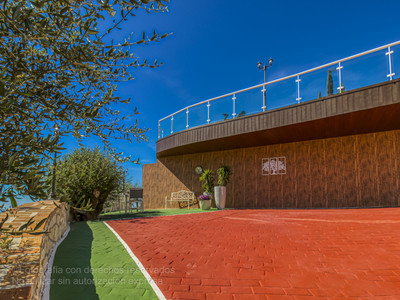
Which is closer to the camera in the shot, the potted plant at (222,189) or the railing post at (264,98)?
the railing post at (264,98)

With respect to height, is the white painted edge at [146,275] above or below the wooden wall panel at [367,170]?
below

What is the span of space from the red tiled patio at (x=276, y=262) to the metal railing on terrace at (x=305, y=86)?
15.7 ft

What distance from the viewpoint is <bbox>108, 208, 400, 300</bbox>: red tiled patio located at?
7.89 ft

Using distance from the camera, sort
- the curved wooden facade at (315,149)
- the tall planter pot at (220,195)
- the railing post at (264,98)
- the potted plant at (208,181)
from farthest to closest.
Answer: the potted plant at (208,181) < the tall planter pot at (220,195) < the railing post at (264,98) < the curved wooden facade at (315,149)

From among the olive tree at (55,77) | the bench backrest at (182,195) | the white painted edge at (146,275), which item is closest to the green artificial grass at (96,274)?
the white painted edge at (146,275)

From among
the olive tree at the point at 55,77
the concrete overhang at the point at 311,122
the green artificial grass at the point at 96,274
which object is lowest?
the green artificial grass at the point at 96,274

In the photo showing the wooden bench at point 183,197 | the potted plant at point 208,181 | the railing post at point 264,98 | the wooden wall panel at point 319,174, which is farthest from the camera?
the wooden bench at point 183,197

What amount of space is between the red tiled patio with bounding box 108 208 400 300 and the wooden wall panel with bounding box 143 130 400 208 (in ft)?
16.9

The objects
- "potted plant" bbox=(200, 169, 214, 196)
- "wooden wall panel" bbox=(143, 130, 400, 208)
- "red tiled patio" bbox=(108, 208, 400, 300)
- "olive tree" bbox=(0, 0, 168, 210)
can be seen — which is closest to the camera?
"olive tree" bbox=(0, 0, 168, 210)

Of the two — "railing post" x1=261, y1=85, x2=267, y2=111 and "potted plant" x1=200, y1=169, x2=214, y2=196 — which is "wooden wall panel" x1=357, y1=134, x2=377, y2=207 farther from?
"potted plant" x1=200, y1=169, x2=214, y2=196

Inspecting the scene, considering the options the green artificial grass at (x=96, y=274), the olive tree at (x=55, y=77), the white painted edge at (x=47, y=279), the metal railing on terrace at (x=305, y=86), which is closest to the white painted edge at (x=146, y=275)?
the green artificial grass at (x=96, y=274)

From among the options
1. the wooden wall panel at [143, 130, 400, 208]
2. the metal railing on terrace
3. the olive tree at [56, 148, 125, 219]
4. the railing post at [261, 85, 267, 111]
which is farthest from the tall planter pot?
the olive tree at [56, 148, 125, 219]

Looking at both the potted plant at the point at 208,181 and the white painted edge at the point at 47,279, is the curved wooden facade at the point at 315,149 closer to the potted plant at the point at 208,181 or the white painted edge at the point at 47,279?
the potted plant at the point at 208,181

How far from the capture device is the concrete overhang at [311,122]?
23.8 feet
